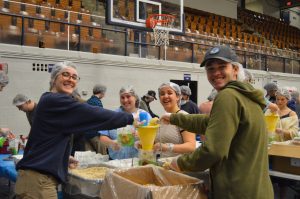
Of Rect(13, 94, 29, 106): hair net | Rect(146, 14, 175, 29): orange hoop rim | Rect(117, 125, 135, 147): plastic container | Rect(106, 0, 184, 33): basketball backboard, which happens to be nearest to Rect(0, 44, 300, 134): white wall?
Rect(106, 0, 184, 33): basketball backboard

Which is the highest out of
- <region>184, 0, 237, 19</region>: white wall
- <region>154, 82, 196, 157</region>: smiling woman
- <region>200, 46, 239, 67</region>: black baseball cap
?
<region>184, 0, 237, 19</region>: white wall

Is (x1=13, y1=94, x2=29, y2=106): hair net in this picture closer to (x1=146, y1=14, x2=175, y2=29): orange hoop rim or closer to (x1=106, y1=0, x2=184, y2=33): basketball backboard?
(x1=106, y1=0, x2=184, y2=33): basketball backboard

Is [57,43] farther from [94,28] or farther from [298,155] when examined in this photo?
[298,155]

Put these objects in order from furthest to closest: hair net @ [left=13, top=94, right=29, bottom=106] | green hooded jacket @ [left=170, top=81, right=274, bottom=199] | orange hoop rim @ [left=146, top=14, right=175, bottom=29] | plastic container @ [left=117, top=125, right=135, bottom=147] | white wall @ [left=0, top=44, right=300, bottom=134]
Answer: orange hoop rim @ [left=146, top=14, right=175, bottom=29]
white wall @ [left=0, top=44, right=300, bottom=134]
hair net @ [left=13, top=94, right=29, bottom=106]
plastic container @ [left=117, top=125, right=135, bottom=147]
green hooded jacket @ [left=170, top=81, right=274, bottom=199]

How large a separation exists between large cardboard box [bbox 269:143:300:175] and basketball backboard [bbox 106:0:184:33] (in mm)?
4809

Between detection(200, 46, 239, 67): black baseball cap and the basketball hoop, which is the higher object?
the basketball hoop

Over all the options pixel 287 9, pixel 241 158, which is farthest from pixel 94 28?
pixel 287 9

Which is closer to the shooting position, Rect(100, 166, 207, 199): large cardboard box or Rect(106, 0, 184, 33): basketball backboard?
Rect(100, 166, 207, 199): large cardboard box

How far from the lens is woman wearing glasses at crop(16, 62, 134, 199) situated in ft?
6.51

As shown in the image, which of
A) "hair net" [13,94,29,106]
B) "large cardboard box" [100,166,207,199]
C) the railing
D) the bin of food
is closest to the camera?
"large cardboard box" [100,166,207,199]

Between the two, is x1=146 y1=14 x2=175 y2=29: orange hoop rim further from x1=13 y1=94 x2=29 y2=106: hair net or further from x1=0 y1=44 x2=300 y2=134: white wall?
x1=13 y1=94 x2=29 y2=106: hair net

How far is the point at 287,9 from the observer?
833 inches

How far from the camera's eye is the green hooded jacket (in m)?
1.55

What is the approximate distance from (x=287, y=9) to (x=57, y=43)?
1754cm
